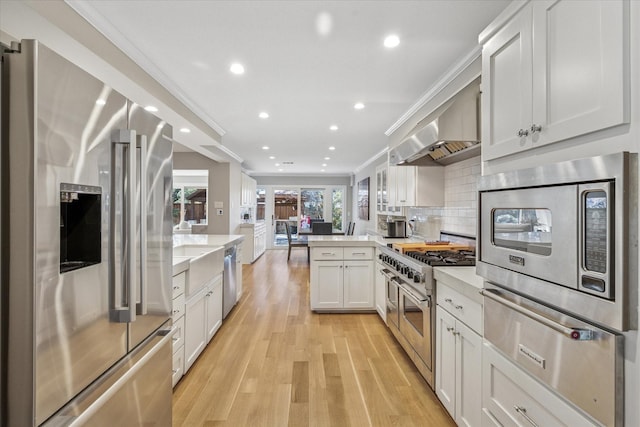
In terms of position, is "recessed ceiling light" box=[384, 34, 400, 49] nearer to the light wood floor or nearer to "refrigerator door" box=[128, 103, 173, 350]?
"refrigerator door" box=[128, 103, 173, 350]

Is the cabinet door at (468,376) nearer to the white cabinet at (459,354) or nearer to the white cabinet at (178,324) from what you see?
the white cabinet at (459,354)

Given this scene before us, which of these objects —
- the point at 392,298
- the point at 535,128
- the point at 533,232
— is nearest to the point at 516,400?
the point at 533,232

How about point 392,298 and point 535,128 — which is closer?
point 535,128

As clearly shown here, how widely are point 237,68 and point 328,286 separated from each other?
2580 mm

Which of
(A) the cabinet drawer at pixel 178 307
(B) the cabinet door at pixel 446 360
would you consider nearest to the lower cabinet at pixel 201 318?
(A) the cabinet drawer at pixel 178 307

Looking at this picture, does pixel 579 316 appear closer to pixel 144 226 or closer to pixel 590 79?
pixel 590 79

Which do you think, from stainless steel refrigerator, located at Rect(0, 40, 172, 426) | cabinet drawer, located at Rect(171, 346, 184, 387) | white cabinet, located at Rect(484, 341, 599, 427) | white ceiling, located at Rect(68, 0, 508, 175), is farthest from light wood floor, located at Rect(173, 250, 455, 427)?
white ceiling, located at Rect(68, 0, 508, 175)

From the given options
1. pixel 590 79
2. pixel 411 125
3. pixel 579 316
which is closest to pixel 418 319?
pixel 579 316

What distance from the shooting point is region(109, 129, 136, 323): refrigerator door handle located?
3.78 feet

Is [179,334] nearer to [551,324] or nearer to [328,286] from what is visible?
[328,286]

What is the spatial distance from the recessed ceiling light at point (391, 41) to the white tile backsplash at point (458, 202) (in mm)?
1189

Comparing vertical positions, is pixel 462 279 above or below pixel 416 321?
above

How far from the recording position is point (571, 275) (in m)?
1.00

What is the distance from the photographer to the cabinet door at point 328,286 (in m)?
3.96
